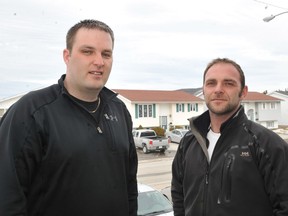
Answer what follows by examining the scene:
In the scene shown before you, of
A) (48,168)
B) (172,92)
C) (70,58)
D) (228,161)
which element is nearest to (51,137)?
(48,168)

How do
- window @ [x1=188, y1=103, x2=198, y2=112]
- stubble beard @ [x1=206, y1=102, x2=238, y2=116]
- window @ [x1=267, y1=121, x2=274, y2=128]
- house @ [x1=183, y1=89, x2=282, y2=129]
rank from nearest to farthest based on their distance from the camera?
stubble beard @ [x1=206, y1=102, x2=238, y2=116] → window @ [x1=188, y1=103, x2=198, y2=112] → house @ [x1=183, y1=89, x2=282, y2=129] → window @ [x1=267, y1=121, x2=274, y2=128]

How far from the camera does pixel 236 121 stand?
2953 millimetres

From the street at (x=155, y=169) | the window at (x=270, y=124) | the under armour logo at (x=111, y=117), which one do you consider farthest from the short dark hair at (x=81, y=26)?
the window at (x=270, y=124)

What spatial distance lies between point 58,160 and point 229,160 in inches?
53.4

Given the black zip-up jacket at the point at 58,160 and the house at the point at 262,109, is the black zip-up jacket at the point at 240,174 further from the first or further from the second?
the house at the point at 262,109

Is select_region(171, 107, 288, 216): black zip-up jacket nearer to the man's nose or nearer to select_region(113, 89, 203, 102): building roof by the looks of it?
the man's nose

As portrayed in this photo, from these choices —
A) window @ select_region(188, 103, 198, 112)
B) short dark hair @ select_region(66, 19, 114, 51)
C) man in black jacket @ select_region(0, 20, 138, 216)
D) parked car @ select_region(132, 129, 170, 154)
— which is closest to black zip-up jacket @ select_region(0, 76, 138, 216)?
man in black jacket @ select_region(0, 20, 138, 216)

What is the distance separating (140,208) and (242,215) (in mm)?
4352

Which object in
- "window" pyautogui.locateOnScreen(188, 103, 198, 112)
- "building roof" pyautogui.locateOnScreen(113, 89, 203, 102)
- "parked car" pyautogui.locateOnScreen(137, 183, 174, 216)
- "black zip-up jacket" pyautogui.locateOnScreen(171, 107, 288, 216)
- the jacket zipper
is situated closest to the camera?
"black zip-up jacket" pyautogui.locateOnScreen(171, 107, 288, 216)

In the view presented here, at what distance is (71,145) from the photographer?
2.36 meters

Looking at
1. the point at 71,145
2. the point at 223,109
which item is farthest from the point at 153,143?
the point at 71,145

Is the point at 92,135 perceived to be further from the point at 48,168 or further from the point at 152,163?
the point at 152,163

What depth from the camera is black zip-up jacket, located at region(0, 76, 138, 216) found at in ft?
7.13

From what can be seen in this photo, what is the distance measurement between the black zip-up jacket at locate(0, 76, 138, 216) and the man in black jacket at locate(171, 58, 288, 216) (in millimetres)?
692
